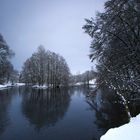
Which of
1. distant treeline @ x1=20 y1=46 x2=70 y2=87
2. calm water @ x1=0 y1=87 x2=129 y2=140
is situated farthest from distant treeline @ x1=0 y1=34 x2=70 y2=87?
calm water @ x1=0 y1=87 x2=129 y2=140

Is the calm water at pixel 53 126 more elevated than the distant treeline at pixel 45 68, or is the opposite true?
the distant treeline at pixel 45 68

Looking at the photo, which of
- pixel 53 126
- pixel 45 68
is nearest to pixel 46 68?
pixel 45 68

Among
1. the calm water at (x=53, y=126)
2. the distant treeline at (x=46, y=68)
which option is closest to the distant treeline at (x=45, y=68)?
the distant treeline at (x=46, y=68)

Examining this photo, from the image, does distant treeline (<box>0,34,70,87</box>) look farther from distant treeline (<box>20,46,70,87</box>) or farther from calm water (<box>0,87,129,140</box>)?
calm water (<box>0,87,129,140</box>)

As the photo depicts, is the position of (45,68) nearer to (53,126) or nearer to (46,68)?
(46,68)

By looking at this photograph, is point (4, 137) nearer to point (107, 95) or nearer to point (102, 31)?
point (102, 31)

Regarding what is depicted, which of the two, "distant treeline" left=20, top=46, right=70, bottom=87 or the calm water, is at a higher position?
"distant treeline" left=20, top=46, right=70, bottom=87

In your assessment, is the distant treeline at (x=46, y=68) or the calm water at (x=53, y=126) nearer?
the calm water at (x=53, y=126)

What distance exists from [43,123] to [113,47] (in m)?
8.12

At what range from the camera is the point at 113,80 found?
11539 mm

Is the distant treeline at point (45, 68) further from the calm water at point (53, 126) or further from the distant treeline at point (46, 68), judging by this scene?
the calm water at point (53, 126)

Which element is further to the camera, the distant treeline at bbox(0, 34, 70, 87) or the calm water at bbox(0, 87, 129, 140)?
the distant treeline at bbox(0, 34, 70, 87)

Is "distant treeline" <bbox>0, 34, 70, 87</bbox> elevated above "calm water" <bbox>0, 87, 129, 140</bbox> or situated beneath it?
elevated above

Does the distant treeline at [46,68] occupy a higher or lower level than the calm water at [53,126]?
higher
